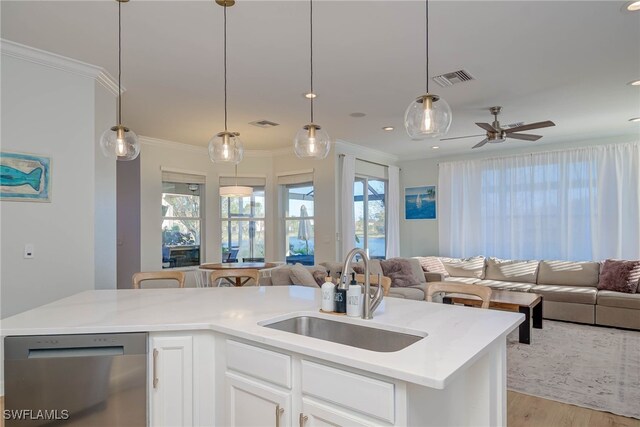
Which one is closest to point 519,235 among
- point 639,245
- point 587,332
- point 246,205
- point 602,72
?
point 639,245

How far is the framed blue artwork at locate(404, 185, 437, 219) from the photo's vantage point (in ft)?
24.9

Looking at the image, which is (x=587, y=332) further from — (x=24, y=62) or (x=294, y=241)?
(x=24, y=62)

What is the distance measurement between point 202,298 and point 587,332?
4702 mm

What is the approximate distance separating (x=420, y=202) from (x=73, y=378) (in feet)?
22.6

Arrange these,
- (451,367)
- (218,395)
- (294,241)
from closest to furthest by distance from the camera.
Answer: (451,367), (218,395), (294,241)

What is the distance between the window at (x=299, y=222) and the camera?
6.75m

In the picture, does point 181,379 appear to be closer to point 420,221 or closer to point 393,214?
point 393,214

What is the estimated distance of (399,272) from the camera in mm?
5664

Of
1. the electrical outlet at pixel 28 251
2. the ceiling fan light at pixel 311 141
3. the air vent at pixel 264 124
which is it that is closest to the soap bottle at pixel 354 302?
the ceiling fan light at pixel 311 141

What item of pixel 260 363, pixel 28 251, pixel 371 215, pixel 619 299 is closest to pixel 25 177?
pixel 28 251

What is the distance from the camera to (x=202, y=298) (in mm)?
2369

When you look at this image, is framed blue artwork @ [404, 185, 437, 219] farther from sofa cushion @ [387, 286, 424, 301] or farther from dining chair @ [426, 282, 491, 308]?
dining chair @ [426, 282, 491, 308]

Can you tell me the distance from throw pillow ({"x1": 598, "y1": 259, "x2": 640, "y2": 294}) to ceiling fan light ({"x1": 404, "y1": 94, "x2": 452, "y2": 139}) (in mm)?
4621

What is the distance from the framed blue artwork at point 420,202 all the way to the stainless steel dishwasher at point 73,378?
662 centimetres
